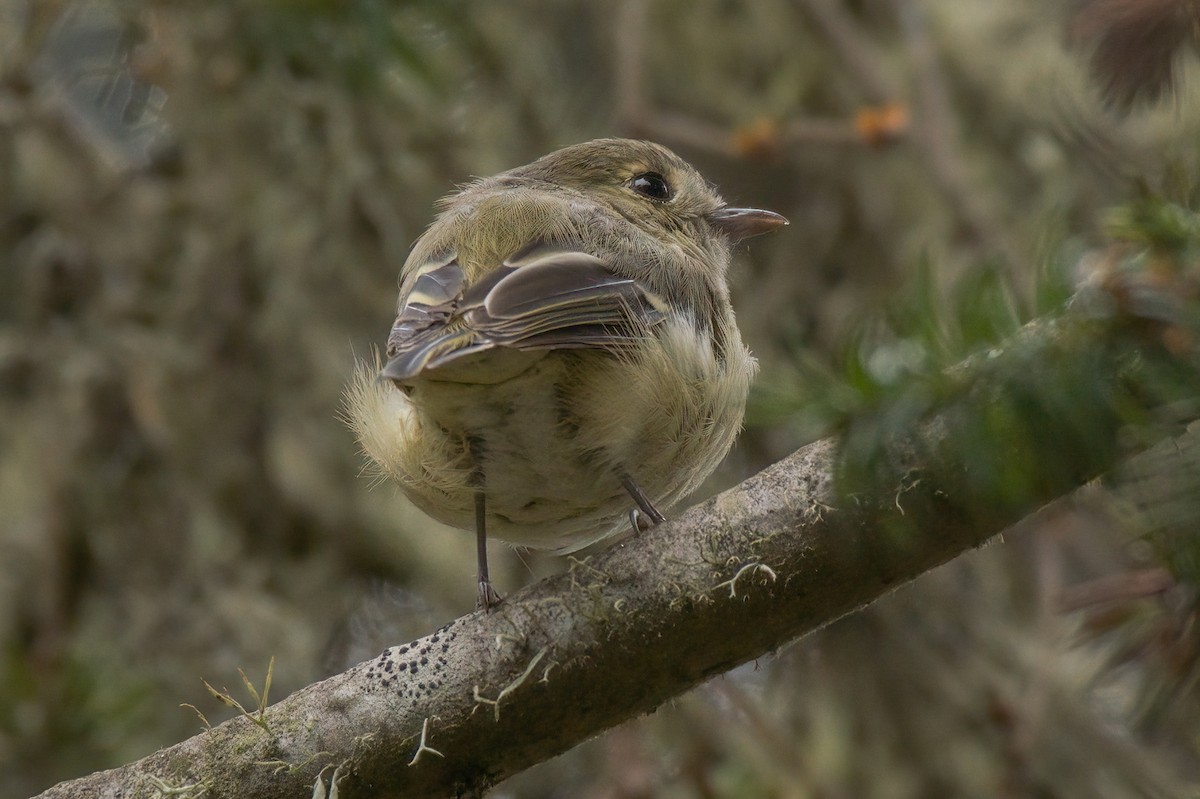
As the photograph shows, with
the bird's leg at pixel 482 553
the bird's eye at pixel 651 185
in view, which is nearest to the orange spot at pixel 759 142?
the bird's eye at pixel 651 185

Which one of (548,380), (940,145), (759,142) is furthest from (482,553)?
(940,145)

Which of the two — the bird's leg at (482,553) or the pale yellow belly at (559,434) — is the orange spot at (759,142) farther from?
the bird's leg at (482,553)

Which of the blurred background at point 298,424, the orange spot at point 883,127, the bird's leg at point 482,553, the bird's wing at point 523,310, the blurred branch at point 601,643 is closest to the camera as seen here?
the blurred branch at point 601,643

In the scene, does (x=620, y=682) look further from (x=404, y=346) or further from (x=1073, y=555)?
(x=1073, y=555)

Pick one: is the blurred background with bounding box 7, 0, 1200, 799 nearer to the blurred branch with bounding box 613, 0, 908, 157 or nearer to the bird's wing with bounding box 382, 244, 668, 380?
the blurred branch with bounding box 613, 0, 908, 157

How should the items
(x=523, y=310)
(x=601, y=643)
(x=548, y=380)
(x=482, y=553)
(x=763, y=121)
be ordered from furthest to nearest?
(x=763, y=121) → (x=482, y=553) → (x=548, y=380) → (x=523, y=310) → (x=601, y=643)

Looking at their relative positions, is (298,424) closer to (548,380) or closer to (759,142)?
(548,380)

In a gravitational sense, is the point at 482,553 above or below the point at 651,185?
below
